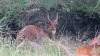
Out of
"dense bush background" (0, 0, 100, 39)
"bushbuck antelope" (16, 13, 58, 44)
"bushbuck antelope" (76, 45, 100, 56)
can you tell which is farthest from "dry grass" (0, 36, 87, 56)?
"dense bush background" (0, 0, 100, 39)

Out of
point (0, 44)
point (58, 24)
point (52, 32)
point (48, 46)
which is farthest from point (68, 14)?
point (0, 44)

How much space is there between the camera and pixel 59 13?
13.3m

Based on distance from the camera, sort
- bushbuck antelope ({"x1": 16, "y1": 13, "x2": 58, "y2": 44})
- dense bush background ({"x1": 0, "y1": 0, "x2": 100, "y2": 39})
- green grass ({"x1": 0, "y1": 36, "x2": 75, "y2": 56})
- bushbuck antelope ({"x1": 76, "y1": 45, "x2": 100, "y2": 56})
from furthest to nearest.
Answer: dense bush background ({"x1": 0, "y1": 0, "x2": 100, "y2": 39})
bushbuck antelope ({"x1": 16, "y1": 13, "x2": 58, "y2": 44})
green grass ({"x1": 0, "y1": 36, "x2": 75, "y2": 56})
bushbuck antelope ({"x1": 76, "y1": 45, "x2": 100, "y2": 56})

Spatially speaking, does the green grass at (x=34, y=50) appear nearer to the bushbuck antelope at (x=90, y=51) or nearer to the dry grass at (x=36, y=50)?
the dry grass at (x=36, y=50)

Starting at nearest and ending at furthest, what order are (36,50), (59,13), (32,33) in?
1. (36,50)
2. (32,33)
3. (59,13)

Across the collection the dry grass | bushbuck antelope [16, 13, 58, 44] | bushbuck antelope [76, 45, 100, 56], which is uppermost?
bushbuck antelope [76, 45, 100, 56]

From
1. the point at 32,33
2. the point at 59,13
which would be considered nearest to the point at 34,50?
the point at 32,33

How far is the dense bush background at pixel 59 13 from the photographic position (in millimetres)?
11641

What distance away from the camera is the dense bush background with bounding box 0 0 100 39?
38.2 ft

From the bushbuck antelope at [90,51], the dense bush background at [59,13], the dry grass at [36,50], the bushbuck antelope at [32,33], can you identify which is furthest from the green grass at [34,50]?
the dense bush background at [59,13]

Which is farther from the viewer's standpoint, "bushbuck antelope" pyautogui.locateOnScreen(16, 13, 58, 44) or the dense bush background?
the dense bush background

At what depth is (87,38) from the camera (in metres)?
13.1

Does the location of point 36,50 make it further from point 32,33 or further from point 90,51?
point 32,33

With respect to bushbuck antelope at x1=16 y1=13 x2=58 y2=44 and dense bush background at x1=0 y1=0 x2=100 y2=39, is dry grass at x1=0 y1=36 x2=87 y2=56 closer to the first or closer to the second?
bushbuck antelope at x1=16 y1=13 x2=58 y2=44
